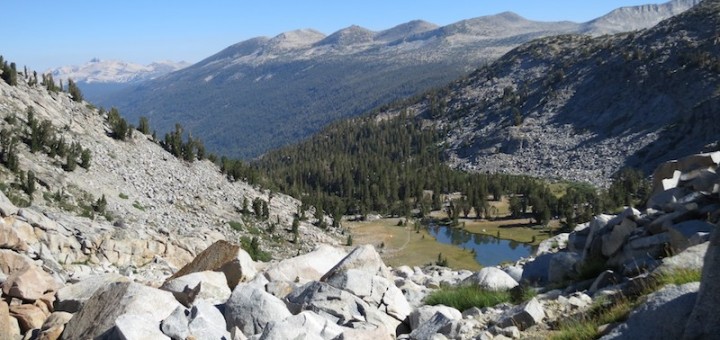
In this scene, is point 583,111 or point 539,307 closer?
point 539,307

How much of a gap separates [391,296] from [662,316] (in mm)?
6643

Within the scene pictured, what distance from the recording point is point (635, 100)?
5615 inches

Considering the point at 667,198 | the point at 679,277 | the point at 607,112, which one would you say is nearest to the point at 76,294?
the point at 679,277

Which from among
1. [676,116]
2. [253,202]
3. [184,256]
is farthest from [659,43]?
[184,256]

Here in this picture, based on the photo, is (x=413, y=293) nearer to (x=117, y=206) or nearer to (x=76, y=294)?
(x=76, y=294)

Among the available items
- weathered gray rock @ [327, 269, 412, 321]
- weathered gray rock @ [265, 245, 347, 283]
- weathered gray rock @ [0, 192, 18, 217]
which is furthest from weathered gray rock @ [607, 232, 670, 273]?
weathered gray rock @ [0, 192, 18, 217]

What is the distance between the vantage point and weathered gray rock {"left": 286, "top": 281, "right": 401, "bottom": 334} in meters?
11.9

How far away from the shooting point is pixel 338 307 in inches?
483

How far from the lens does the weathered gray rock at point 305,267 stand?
16141 mm

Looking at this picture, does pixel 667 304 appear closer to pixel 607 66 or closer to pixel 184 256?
pixel 184 256

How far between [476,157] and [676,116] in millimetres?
49544

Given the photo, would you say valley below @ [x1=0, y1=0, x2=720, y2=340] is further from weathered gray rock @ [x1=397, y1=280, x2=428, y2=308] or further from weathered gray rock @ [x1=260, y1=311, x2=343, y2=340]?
weathered gray rock @ [x1=397, y1=280, x2=428, y2=308]

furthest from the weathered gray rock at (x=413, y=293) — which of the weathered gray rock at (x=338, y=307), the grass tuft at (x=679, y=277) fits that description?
the grass tuft at (x=679, y=277)

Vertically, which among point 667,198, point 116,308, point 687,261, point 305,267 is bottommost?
point 305,267
